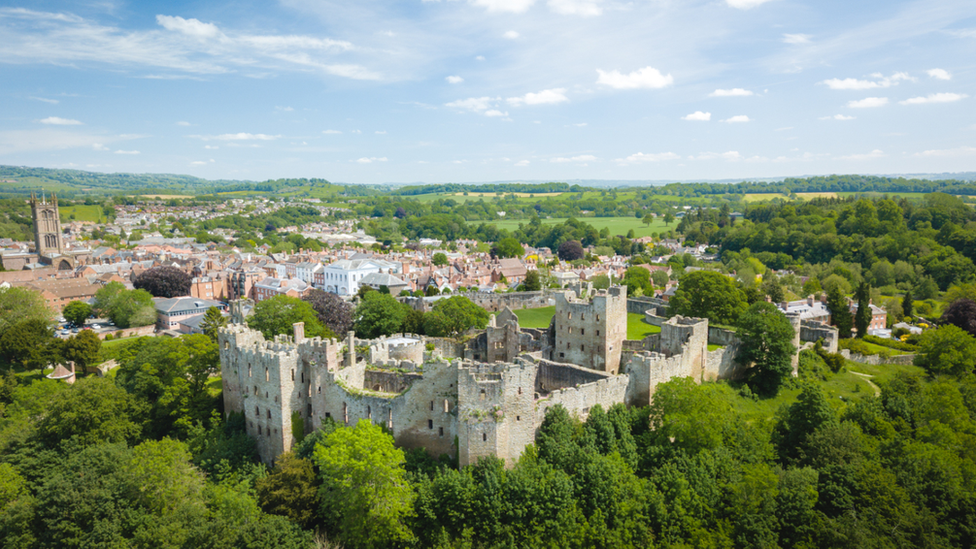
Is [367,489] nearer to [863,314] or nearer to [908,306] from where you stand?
[863,314]

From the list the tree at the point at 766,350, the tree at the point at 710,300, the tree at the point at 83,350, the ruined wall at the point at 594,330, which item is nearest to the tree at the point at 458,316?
the ruined wall at the point at 594,330

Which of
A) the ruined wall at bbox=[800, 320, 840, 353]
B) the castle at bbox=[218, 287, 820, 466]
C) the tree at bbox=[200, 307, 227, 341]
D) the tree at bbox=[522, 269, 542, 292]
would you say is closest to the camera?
the castle at bbox=[218, 287, 820, 466]

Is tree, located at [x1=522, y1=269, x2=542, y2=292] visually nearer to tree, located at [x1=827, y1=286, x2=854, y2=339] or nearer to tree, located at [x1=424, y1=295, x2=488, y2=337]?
tree, located at [x1=424, y1=295, x2=488, y2=337]

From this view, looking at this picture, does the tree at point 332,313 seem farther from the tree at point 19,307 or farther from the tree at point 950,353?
the tree at point 950,353

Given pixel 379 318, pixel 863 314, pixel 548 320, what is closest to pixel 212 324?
pixel 379 318

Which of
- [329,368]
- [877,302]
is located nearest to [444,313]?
[329,368]

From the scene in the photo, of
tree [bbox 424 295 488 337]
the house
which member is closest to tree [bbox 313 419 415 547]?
tree [bbox 424 295 488 337]
